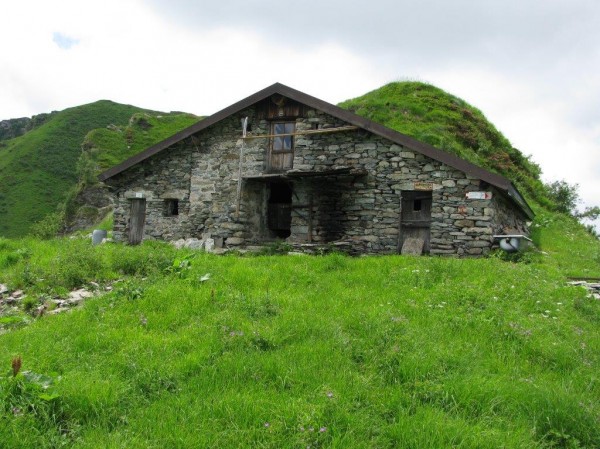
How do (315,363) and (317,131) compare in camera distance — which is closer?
(315,363)

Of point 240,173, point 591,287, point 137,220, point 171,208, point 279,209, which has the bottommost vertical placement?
point 591,287

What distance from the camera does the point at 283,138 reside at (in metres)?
15.0

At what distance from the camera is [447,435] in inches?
146

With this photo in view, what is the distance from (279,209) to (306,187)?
6.09 feet

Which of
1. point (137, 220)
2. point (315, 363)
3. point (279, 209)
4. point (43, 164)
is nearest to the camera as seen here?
point (315, 363)

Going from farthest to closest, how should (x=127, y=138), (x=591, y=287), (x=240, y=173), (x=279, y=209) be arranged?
1. (x=127, y=138)
2. (x=279, y=209)
3. (x=240, y=173)
4. (x=591, y=287)

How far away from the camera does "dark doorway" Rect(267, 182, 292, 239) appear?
15.8 meters

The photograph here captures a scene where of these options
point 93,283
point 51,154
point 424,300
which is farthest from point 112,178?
point 51,154

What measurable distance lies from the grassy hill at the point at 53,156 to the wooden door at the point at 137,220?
32.2 meters

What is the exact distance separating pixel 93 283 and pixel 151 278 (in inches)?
49.4

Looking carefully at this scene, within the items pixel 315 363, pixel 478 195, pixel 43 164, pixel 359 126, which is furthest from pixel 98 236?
pixel 43 164

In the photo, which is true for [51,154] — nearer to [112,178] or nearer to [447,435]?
[112,178]

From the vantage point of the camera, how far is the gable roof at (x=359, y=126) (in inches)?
477

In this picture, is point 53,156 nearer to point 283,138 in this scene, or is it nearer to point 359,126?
point 283,138
